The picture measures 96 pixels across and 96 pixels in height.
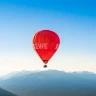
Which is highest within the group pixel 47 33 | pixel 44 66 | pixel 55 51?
pixel 47 33

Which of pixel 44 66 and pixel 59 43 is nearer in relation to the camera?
pixel 44 66

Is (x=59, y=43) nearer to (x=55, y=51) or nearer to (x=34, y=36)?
(x=55, y=51)

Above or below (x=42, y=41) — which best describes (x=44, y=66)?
below

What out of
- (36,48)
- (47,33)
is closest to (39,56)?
(36,48)

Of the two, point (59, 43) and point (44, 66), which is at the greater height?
point (59, 43)

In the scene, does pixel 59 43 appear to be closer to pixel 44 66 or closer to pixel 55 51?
pixel 55 51

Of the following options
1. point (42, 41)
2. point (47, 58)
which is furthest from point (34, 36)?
point (47, 58)
